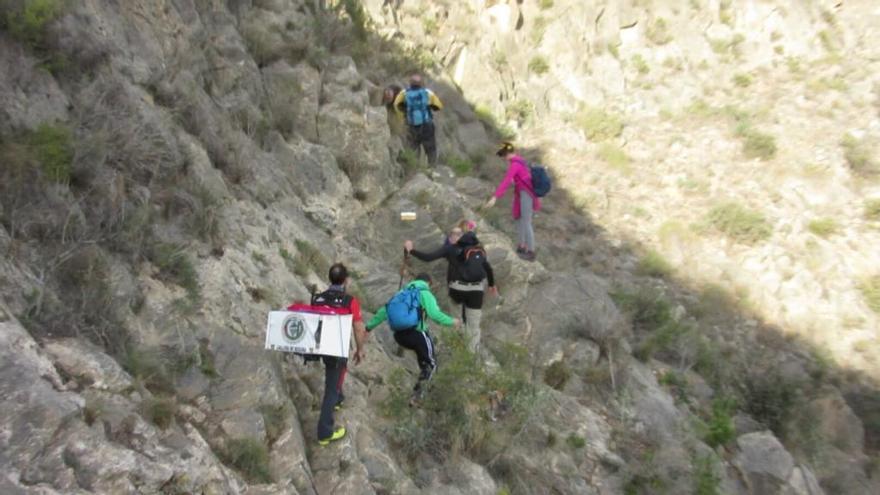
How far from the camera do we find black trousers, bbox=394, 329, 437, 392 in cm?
670

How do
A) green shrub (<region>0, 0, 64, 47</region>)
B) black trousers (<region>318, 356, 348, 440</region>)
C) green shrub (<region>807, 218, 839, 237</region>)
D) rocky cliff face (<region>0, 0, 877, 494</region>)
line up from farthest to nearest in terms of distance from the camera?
green shrub (<region>807, 218, 839, 237</region>) < green shrub (<region>0, 0, 64, 47</region>) < black trousers (<region>318, 356, 348, 440</region>) < rocky cliff face (<region>0, 0, 877, 494</region>)

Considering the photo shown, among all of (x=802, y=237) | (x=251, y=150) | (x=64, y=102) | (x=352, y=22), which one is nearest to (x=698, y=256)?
(x=802, y=237)

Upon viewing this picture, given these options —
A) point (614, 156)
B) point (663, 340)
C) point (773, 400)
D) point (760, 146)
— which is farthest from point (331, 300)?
point (760, 146)

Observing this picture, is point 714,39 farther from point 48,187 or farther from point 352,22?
point 48,187

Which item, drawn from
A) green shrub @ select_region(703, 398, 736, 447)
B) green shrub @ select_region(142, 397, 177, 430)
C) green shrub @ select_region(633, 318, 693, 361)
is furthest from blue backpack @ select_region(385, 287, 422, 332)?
green shrub @ select_region(633, 318, 693, 361)

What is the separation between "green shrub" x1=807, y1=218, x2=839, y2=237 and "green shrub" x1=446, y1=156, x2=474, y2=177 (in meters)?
8.07

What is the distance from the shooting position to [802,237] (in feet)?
49.9

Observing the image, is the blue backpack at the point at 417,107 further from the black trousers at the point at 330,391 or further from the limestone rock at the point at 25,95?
the black trousers at the point at 330,391

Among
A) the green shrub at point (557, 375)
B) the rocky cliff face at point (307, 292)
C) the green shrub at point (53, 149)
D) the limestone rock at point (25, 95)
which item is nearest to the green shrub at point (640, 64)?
the rocky cliff face at point (307, 292)

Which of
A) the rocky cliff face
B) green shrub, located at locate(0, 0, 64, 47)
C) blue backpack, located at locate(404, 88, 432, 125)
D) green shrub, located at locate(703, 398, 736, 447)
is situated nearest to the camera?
the rocky cliff face

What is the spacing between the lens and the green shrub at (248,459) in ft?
17.0

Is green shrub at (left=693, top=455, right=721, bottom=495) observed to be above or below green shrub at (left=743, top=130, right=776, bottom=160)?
below

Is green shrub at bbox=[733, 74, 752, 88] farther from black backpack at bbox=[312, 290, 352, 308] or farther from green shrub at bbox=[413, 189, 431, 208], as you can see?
black backpack at bbox=[312, 290, 352, 308]

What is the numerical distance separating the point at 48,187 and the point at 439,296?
530 cm
